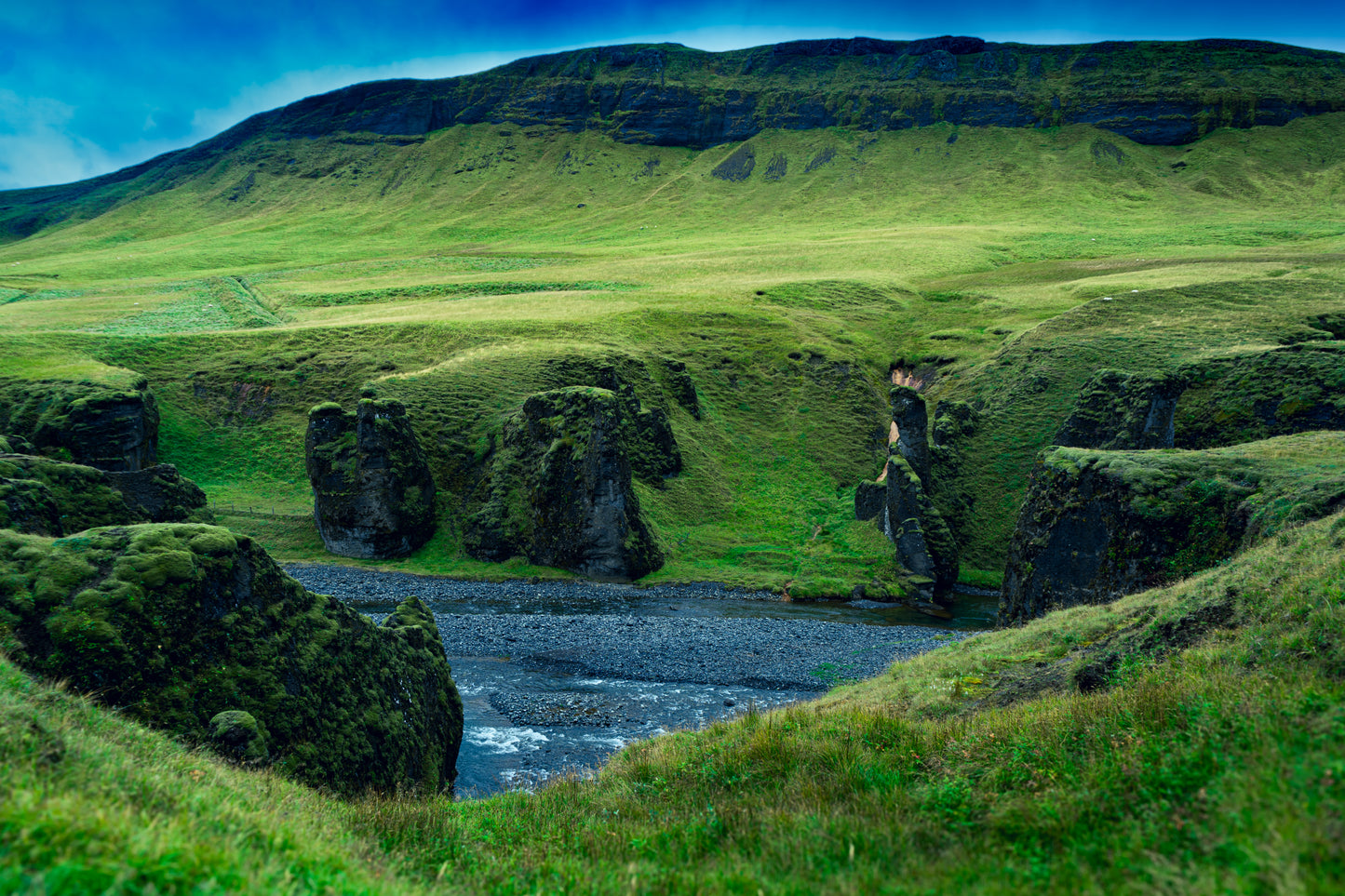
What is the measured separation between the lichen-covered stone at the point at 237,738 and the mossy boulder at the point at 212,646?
0.72 ft

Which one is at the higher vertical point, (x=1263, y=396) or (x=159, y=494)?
(x=1263, y=396)

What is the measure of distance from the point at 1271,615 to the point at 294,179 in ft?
770

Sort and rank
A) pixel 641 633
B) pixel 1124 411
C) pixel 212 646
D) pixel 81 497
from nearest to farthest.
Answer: pixel 212 646 → pixel 81 497 → pixel 641 633 → pixel 1124 411

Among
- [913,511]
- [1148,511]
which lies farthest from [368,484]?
[1148,511]

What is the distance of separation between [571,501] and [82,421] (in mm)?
32553

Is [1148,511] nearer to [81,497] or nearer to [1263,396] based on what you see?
[1263,396]

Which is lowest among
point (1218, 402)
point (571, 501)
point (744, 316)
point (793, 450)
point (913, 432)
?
point (793, 450)

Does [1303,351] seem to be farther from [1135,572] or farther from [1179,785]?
[1179,785]

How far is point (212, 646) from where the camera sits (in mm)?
12469

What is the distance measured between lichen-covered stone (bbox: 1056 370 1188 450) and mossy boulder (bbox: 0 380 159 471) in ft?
201

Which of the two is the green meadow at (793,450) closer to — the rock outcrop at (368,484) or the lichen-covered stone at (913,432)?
the rock outcrop at (368,484)

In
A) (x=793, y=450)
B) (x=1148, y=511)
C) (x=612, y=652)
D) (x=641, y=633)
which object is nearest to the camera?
(x=1148, y=511)

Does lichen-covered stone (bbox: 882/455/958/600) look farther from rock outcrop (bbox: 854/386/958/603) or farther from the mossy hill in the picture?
the mossy hill

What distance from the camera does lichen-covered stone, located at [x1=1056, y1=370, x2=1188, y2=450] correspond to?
38781mm
